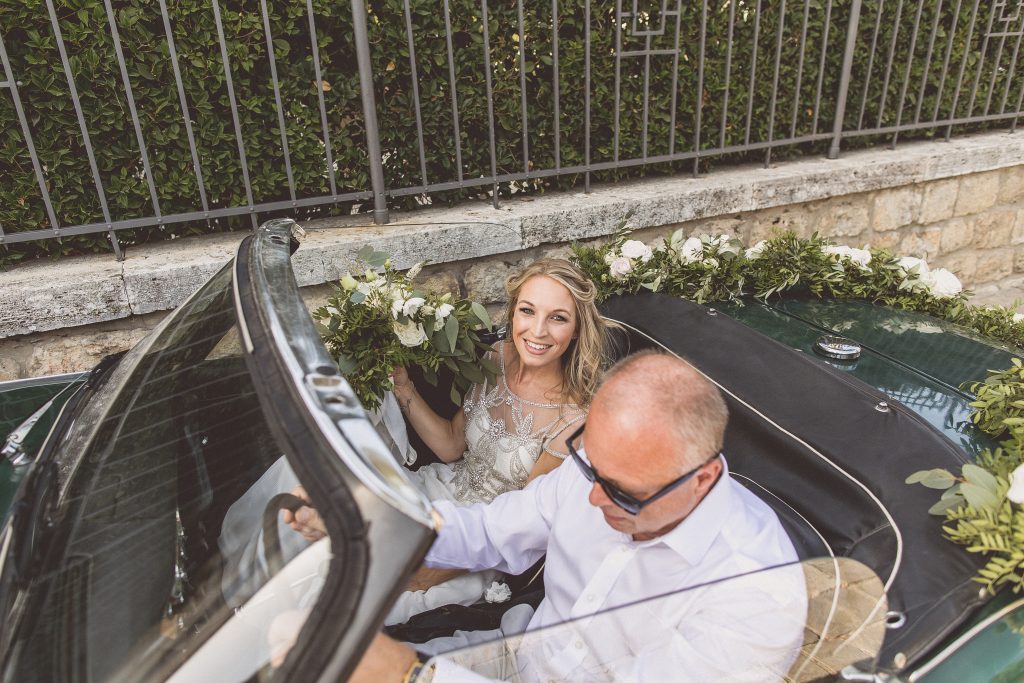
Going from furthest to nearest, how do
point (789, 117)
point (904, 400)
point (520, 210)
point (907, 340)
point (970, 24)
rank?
1. point (970, 24)
2. point (789, 117)
3. point (520, 210)
4. point (907, 340)
5. point (904, 400)

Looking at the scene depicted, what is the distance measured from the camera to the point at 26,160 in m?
2.85

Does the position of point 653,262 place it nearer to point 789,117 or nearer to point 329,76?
point 329,76

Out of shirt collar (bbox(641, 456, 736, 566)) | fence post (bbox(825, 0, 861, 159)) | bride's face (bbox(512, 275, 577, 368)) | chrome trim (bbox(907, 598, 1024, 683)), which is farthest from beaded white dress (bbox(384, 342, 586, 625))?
fence post (bbox(825, 0, 861, 159))

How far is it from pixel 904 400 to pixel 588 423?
1173 mm

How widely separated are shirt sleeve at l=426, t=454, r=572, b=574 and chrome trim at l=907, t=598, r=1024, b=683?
35.5 inches

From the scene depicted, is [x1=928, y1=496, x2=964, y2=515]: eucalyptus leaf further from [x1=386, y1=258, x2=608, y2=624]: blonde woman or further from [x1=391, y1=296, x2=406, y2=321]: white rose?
[x1=391, y1=296, x2=406, y2=321]: white rose

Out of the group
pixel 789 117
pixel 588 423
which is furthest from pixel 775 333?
pixel 789 117

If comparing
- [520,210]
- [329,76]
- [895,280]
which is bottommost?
[895,280]

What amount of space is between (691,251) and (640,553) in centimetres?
197

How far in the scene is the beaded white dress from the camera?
102 inches

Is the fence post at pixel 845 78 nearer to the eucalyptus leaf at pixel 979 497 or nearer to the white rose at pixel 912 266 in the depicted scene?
the white rose at pixel 912 266

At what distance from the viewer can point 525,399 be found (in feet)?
8.89

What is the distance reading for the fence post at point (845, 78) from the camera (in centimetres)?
443

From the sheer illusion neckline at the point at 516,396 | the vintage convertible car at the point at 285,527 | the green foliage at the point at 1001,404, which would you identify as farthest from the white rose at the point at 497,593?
the green foliage at the point at 1001,404
